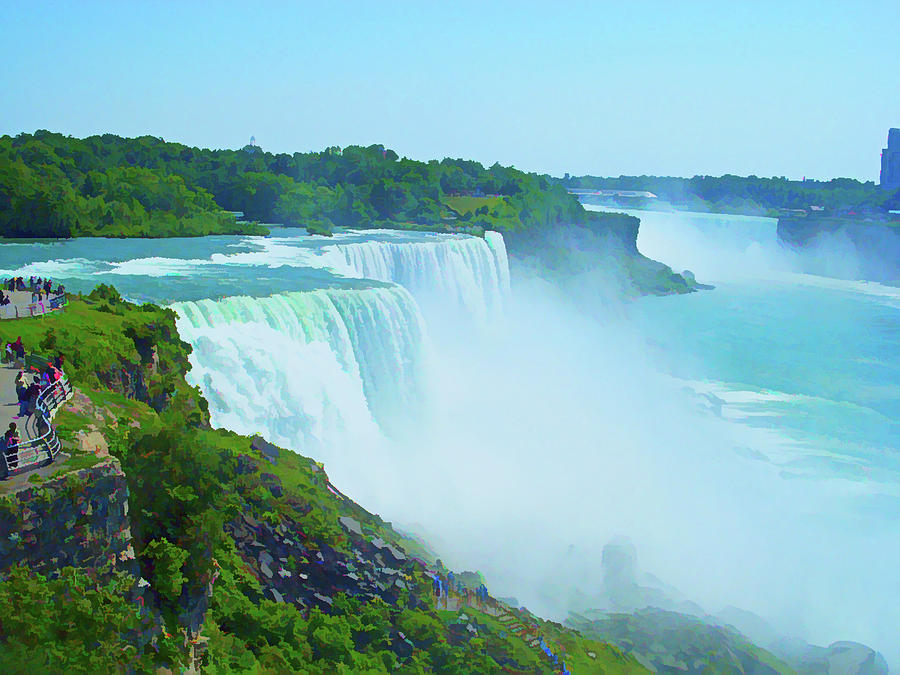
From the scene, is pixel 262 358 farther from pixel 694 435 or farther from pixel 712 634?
pixel 694 435

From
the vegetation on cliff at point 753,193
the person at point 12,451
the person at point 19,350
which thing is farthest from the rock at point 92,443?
the vegetation on cliff at point 753,193

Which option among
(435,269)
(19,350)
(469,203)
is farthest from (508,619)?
(469,203)

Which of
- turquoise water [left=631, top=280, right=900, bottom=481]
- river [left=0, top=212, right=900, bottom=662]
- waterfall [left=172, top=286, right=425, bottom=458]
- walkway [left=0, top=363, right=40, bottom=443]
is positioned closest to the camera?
walkway [left=0, top=363, right=40, bottom=443]

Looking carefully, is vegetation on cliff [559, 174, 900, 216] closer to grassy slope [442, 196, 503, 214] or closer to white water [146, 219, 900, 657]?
grassy slope [442, 196, 503, 214]

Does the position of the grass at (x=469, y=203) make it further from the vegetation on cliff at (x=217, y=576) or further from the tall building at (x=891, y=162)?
the tall building at (x=891, y=162)

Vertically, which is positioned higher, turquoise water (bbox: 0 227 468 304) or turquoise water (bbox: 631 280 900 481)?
turquoise water (bbox: 0 227 468 304)

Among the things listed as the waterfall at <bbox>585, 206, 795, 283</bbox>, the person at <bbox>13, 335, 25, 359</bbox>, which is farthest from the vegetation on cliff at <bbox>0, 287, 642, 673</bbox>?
the waterfall at <bbox>585, 206, 795, 283</bbox>

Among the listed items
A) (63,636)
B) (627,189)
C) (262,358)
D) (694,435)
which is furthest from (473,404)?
(627,189)
